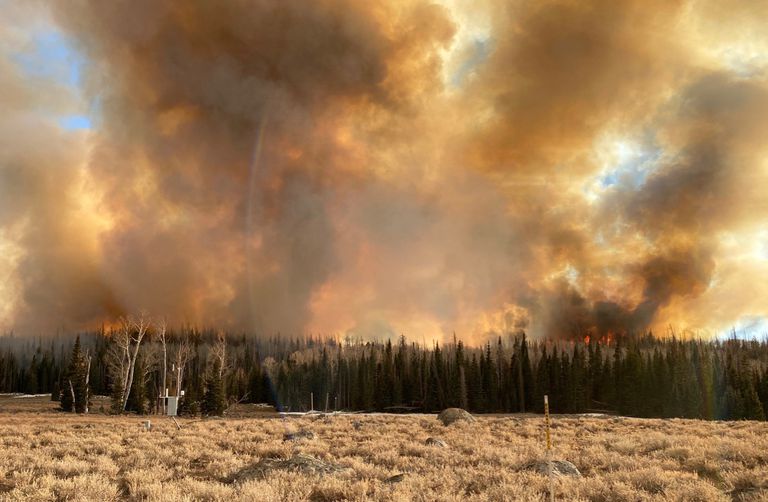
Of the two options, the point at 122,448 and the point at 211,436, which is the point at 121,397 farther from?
the point at 122,448

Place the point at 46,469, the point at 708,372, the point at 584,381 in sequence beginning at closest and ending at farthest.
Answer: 1. the point at 46,469
2. the point at 708,372
3. the point at 584,381

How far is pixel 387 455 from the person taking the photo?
64.1ft

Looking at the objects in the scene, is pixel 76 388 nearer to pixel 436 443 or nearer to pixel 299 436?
pixel 299 436

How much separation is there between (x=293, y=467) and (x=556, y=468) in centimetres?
735

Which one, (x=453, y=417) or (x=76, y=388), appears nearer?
(x=453, y=417)

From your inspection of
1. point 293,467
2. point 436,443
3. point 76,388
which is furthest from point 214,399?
point 293,467

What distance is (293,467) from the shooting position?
600 inches

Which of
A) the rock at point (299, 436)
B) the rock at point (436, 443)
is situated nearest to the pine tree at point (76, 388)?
the rock at point (299, 436)

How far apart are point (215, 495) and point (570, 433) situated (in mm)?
24538

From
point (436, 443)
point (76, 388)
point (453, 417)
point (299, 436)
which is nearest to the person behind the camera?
point (436, 443)

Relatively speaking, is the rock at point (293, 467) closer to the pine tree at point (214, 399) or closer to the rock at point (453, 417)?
the rock at point (453, 417)

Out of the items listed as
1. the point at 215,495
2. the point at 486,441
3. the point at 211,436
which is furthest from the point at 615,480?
the point at 211,436

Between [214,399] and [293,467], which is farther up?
[293,467]

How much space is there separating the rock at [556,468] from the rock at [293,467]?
5517 millimetres
